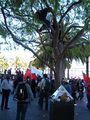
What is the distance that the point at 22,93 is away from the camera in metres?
13.2

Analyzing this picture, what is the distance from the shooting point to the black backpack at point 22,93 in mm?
13141

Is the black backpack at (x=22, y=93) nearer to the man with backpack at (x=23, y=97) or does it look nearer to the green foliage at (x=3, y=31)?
the man with backpack at (x=23, y=97)

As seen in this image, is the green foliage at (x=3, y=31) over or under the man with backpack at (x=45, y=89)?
over

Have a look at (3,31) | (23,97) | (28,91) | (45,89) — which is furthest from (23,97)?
(3,31)

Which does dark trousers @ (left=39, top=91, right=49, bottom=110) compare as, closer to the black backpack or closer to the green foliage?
the green foliage

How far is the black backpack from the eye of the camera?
→ 1314cm

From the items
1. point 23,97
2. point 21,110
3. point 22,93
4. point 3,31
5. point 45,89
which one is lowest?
point 21,110

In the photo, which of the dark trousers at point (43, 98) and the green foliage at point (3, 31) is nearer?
the dark trousers at point (43, 98)

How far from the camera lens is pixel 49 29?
21.6 m

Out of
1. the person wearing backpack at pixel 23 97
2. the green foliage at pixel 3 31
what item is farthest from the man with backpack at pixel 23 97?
the green foliage at pixel 3 31

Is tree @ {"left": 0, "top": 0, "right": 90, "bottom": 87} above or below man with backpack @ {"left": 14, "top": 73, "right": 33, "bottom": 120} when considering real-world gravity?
above

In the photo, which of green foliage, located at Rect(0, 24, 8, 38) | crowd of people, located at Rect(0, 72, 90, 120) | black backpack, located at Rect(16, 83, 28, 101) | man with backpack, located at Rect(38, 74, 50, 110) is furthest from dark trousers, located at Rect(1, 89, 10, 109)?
black backpack, located at Rect(16, 83, 28, 101)

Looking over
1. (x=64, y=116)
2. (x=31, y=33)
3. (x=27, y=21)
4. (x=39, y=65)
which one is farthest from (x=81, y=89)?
(x=39, y=65)

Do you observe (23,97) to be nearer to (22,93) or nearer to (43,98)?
(22,93)
